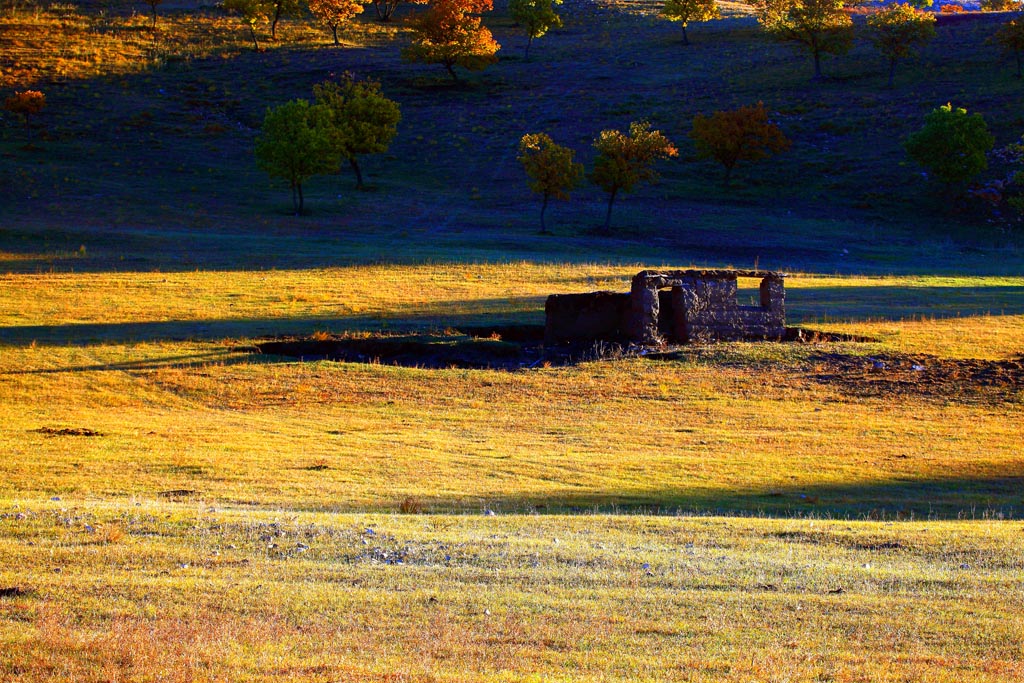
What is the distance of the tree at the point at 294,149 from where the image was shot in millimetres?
64188

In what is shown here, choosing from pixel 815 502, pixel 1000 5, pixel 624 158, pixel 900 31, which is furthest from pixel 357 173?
pixel 1000 5

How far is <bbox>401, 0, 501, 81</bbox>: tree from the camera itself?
9831cm

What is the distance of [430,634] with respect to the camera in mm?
7863

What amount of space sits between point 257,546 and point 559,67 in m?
97.2

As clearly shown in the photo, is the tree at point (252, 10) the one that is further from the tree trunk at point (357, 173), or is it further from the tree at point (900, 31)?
the tree at point (900, 31)

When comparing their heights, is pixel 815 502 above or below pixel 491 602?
below

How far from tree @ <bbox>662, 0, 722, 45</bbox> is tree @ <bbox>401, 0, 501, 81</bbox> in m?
19.5

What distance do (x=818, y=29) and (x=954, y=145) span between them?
2912 centimetres

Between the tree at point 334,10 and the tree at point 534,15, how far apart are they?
15.7m

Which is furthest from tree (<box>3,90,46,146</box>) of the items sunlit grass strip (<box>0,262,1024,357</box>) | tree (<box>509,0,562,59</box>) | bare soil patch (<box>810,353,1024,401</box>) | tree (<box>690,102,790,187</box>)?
bare soil patch (<box>810,353,1024,401</box>)

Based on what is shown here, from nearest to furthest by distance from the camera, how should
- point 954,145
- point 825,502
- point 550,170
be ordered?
1. point 825,502
2. point 550,170
3. point 954,145

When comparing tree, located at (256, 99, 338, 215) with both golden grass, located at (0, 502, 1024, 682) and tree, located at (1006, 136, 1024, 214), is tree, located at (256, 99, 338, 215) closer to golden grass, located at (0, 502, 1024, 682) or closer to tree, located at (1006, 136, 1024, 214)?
tree, located at (1006, 136, 1024, 214)

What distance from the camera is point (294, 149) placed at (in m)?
64.2

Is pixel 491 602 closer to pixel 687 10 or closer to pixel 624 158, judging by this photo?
pixel 624 158
